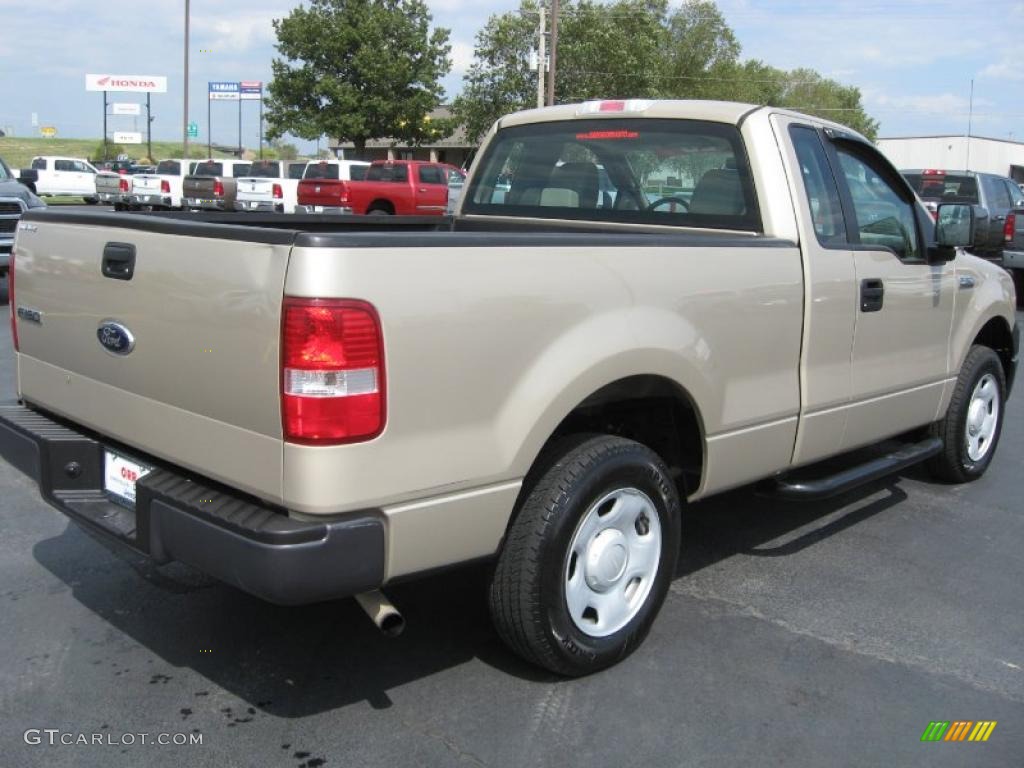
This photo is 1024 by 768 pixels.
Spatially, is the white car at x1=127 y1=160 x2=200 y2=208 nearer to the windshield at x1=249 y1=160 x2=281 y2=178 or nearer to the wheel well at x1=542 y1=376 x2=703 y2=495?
the windshield at x1=249 y1=160 x2=281 y2=178

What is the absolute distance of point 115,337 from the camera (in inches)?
123

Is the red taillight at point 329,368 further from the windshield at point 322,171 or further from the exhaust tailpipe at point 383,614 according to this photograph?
the windshield at point 322,171

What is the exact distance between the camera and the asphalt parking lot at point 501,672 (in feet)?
9.77

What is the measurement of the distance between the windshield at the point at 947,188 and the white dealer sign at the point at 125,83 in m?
76.1

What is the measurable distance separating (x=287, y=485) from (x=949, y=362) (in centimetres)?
382

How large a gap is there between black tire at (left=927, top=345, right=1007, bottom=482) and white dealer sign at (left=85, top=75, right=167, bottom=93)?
85.2 meters

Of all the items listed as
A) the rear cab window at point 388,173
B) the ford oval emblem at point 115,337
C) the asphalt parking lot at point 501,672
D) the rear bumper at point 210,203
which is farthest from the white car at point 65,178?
the ford oval emblem at point 115,337

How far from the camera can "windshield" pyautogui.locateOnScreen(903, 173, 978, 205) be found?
54.4 feet

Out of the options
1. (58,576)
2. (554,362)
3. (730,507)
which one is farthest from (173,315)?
(730,507)

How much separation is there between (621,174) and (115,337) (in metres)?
2.46

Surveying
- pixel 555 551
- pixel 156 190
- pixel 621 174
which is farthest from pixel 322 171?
pixel 555 551

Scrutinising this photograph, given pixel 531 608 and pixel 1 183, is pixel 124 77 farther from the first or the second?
pixel 531 608

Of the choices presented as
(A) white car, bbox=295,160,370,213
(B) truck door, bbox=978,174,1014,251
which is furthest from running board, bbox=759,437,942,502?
(A) white car, bbox=295,160,370,213

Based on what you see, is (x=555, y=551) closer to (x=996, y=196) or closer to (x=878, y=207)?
(x=878, y=207)
